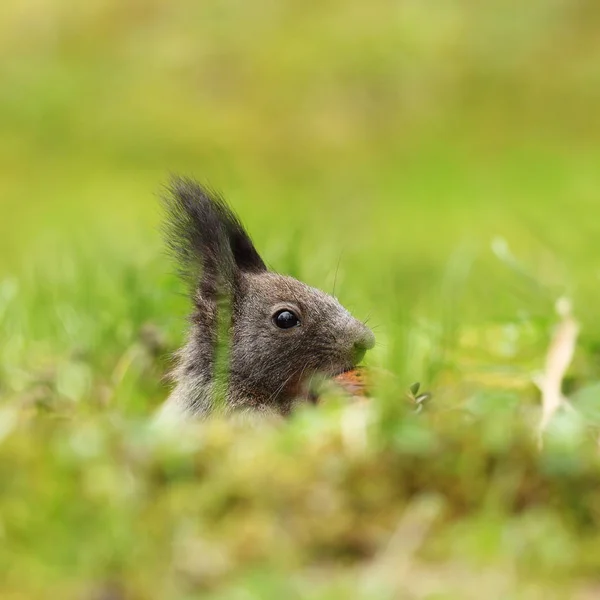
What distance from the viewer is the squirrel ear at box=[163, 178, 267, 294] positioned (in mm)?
4246

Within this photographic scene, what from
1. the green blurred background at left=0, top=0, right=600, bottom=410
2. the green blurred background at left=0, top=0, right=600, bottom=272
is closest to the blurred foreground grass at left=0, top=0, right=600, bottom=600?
the green blurred background at left=0, top=0, right=600, bottom=410

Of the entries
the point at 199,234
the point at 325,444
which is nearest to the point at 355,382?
the point at 199,234

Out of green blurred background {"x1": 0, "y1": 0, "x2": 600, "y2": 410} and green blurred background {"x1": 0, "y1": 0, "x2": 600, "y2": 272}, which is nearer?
green blurred background {"x1": 0, "y1": 0, "x2": 600, "y2": 410}

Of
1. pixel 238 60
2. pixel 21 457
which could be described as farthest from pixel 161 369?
pixel 238 60

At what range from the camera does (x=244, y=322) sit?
4328 mm

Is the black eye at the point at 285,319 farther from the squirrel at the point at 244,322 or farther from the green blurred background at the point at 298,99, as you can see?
the green blurred background at the point at 298,99

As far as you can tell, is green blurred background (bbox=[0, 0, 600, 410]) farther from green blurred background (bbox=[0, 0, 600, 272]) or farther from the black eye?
the black eye

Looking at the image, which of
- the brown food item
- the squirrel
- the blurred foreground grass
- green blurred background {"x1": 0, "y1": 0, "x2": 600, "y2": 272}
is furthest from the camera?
green blurred background {"x1": 0, "y1": 0, "x2": 600, "y2": 272}

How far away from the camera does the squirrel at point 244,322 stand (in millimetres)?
4184

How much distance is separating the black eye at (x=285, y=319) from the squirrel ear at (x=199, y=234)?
0.85 feet

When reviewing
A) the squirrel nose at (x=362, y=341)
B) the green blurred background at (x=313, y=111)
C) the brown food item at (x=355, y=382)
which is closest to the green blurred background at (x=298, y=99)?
the green blurred background at (x=313, y=111)

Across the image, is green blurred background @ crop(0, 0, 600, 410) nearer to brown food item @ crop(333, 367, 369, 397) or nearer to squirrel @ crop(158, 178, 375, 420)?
squirrel @ crop(158, 178, 375, 420)

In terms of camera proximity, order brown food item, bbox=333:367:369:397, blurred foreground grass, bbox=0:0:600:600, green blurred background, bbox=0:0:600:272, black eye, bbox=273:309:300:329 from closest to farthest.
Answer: blurred foreground grass, bbox=0:0:600:600 → brown food item, bbox=333:367:369:397 → black eye, bbox=273:309:300:329 → green blurred background, bbox=0:0:600:272

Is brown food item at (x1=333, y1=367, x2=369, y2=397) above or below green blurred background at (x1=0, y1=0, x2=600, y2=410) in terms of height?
below
